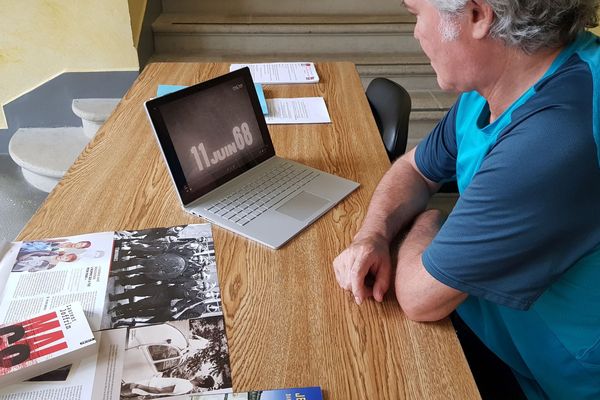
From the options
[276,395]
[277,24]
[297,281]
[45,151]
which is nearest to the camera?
[276,395]

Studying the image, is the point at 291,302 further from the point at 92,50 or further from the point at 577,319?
the point at 92,50

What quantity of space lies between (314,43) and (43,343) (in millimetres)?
2770

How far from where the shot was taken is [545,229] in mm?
779

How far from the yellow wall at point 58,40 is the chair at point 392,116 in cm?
165

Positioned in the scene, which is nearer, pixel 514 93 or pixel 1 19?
pixel 514 93

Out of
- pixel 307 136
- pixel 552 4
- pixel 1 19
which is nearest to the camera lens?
pixel 552 4

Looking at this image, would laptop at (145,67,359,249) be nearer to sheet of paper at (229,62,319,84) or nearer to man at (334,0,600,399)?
man at (334,0,600,399)

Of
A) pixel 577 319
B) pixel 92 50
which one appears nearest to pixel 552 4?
pixel 577 319

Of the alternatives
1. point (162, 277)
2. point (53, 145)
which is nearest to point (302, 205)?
point (162, 277)

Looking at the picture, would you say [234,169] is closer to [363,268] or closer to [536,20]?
[363,268]

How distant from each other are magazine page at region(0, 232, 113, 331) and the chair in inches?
39.0

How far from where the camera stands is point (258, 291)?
93 cm

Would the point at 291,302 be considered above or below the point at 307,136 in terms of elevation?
above

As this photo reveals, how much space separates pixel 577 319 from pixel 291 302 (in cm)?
51
